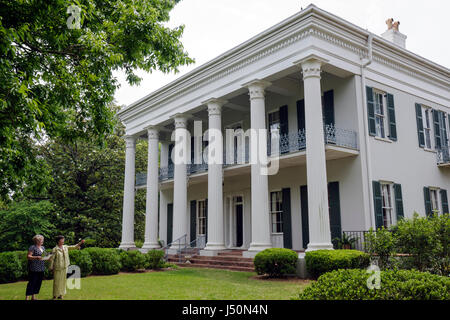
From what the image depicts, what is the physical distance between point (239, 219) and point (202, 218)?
2.78m

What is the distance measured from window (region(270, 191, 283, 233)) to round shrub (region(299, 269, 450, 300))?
11411 millimetres

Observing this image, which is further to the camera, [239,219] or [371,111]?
[239,219]

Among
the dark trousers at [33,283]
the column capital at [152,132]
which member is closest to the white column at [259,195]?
the dark trousers at [33,283]

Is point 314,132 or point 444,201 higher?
point 314,132

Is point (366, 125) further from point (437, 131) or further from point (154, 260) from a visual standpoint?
point (154, 260)

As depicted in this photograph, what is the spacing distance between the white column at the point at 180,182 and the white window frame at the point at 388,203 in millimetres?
9190

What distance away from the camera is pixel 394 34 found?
18.3 metres

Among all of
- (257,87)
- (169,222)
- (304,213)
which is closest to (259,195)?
(304,213)

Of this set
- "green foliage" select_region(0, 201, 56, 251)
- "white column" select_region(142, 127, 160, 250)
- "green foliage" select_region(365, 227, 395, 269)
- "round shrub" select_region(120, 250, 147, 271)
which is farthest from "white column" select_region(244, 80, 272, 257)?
"green foliage" select_region(0, 201, 56, 251)

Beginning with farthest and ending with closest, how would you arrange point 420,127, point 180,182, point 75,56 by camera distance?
point 180,182, point 420,127, point 75,56

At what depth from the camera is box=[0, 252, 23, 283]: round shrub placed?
515 inches

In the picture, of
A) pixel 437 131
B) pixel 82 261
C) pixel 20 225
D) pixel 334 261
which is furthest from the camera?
pixel 20 225
